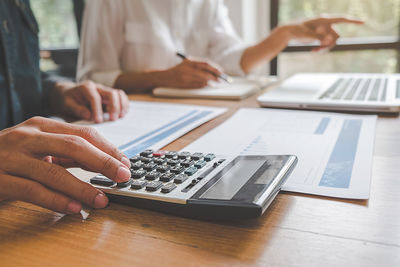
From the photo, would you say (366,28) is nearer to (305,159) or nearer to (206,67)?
(206,67)

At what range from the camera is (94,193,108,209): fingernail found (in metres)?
0.35

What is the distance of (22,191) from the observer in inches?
13.9

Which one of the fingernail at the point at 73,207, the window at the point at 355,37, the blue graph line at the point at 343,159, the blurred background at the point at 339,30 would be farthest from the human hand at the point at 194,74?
the window at the point at 355,37

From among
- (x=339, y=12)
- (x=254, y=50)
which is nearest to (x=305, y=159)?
(x=254, y=50)

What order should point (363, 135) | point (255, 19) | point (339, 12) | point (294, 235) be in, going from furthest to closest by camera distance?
point (255, 19)
point (339, 12)
point (363, 135)
point (294, 235)

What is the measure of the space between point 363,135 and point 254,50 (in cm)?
67

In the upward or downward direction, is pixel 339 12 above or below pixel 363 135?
above

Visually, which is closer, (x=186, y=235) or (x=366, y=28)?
(x=186, y=235)

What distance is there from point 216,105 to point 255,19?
1414 mm

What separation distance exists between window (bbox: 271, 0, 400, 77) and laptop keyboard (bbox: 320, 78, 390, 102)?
1048mm

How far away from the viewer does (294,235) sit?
0.98 ft

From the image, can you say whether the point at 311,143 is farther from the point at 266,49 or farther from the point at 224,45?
the point at 224,45

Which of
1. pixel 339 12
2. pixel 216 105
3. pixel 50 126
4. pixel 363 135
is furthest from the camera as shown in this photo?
pixel 339 12

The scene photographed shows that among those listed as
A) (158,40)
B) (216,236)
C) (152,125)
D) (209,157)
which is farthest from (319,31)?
(216,236)
